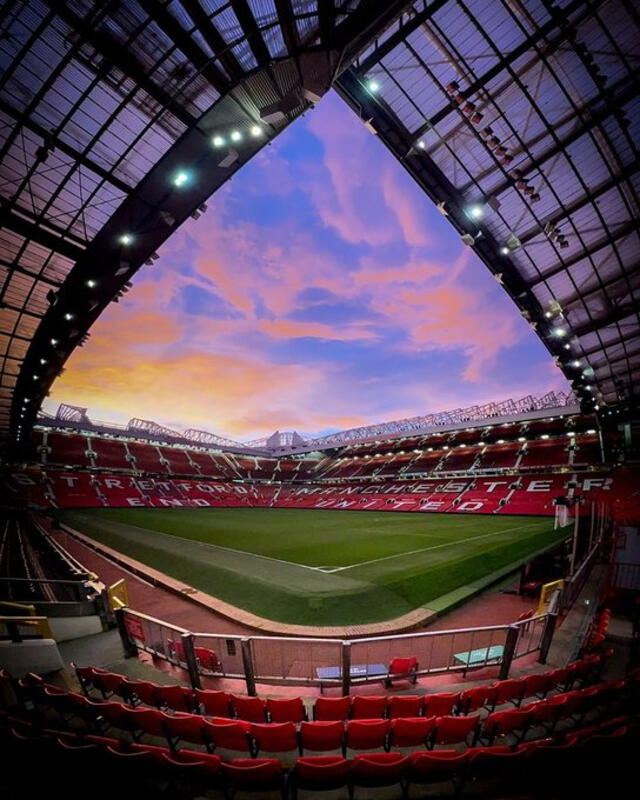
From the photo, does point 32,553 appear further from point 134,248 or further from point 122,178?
point 122,178

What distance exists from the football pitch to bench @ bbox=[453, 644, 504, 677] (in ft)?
10.1

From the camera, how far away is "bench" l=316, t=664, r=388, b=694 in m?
6.92

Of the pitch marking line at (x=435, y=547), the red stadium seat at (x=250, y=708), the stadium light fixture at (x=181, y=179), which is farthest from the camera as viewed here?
the pitch marking line at (x=435, y=547)

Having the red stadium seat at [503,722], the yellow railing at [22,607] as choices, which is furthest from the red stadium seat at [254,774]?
the yellow railing at [22,607]

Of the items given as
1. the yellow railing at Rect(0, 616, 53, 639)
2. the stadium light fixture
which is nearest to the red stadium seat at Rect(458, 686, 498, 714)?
the yellow railing at Rect(0, 616, 53, 639)

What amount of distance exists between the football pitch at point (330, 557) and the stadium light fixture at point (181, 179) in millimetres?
13810

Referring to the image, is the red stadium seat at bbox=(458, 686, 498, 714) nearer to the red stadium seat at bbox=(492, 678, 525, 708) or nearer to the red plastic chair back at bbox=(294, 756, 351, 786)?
the red stadium seat at bbox=(492, 678, 525, 708)

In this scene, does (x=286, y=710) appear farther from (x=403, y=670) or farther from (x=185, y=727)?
(x=403, y=670)

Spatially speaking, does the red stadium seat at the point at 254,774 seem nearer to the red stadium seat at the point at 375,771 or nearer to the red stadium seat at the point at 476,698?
the red stadium seat at the point at 375,771

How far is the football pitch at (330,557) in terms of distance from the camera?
11852 mm

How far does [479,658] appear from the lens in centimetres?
765

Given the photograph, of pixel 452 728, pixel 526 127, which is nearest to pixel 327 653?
pixel 452 728

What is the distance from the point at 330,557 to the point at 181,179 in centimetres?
1798

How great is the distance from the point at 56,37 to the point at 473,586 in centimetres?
2040
